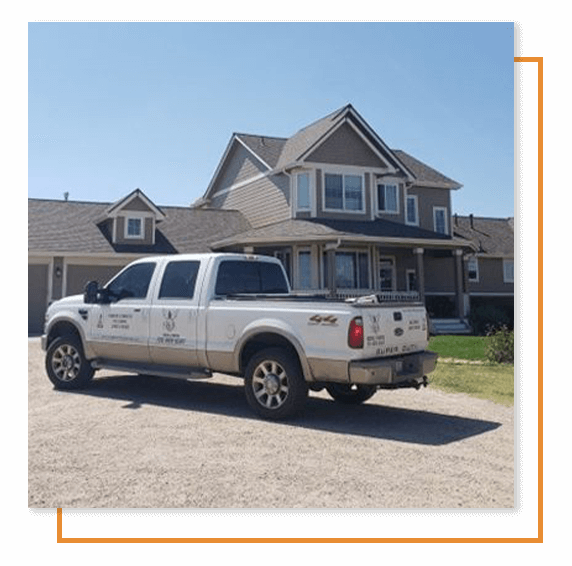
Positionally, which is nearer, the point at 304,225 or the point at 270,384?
the point at 270,384

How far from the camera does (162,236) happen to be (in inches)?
1047

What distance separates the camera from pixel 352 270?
24016 millimetres

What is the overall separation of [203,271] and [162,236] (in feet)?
63.8

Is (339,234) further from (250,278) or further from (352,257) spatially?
(250,278)

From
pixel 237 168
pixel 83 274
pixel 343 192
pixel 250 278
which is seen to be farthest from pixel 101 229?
pixel 250 278

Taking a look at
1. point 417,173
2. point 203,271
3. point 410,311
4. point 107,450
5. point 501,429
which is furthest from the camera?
point 417,173

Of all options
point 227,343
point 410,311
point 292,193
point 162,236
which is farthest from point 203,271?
point 162,236

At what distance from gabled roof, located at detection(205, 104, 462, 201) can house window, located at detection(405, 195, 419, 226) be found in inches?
35.7

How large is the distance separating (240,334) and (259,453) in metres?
A: 2.08

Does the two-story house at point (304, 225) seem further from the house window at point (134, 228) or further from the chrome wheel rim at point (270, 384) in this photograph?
the chrome wheel rim at point (270, 384)

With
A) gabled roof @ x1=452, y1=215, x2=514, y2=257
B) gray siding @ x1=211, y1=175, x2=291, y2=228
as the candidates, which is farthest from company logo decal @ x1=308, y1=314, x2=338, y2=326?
gabled roof @ x1=452, y1=215, x2=514, y2=257

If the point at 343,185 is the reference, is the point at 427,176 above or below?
above

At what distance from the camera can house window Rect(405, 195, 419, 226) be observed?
2822cm

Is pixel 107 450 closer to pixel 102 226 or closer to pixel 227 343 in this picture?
pixel 227 343
